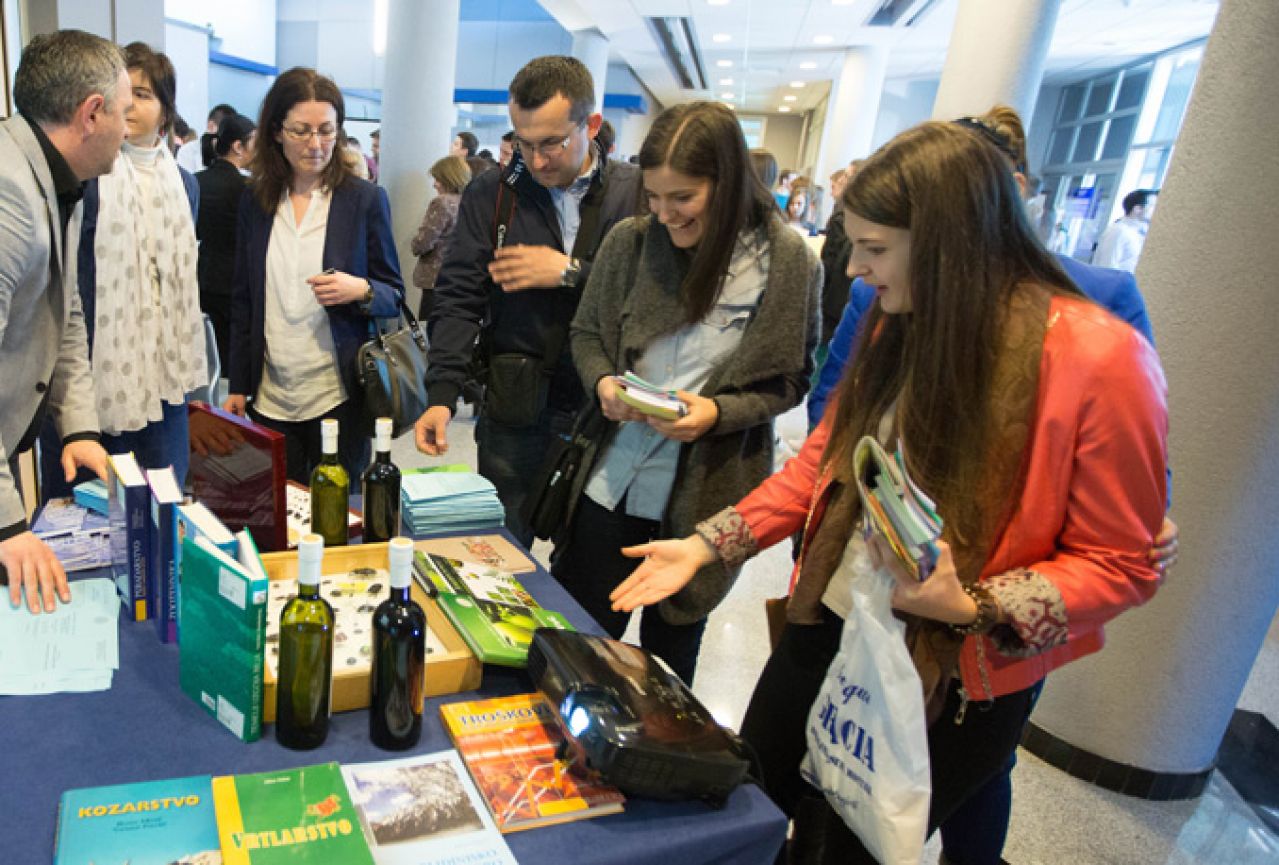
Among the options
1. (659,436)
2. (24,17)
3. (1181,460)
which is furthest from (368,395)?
(24,17)

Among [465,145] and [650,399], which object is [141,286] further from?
[465,145]

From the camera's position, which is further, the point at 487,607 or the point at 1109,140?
the point at 1109,140

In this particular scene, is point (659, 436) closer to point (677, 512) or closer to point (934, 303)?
point (677, 512)

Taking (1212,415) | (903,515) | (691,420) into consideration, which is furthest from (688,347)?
Answer: (1212,415)

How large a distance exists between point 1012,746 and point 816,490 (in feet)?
1.59

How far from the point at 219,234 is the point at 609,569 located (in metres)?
2.43

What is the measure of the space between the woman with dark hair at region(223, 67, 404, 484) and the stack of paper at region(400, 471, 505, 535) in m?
0.62

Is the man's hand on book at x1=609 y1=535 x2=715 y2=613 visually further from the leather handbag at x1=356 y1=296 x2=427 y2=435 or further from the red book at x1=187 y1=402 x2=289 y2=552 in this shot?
the leather handbag at x1=356 y1=296 x2=427 y2=435

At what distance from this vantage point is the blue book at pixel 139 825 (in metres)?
0.79

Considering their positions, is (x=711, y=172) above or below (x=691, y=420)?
above

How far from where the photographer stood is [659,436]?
5.57 feet

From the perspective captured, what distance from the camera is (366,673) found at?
108cm

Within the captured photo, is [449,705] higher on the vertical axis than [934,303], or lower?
lower

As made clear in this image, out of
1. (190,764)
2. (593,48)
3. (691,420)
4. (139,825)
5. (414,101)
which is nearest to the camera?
(139,825)
